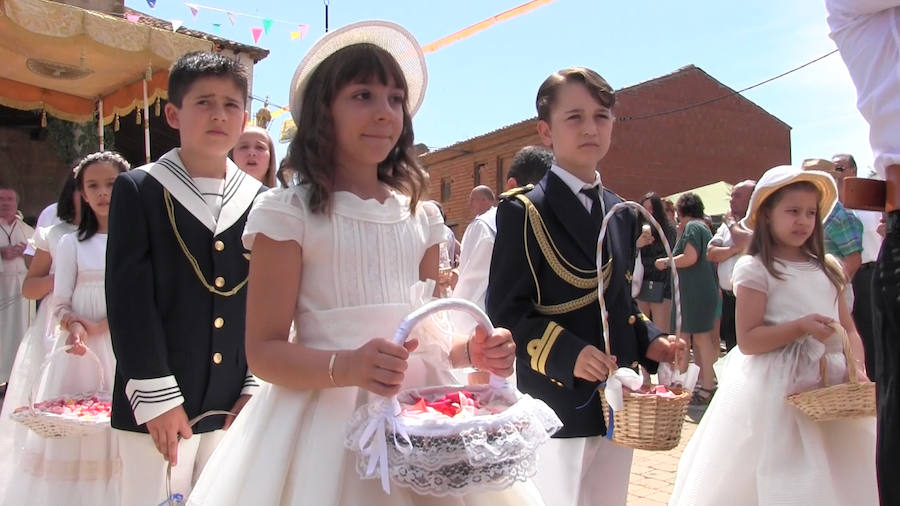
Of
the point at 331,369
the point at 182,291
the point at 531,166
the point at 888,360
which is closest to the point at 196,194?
the point at 182,291

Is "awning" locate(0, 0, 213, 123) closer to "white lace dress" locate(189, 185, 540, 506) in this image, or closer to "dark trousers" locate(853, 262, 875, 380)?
"white lace dress" locate(189, 185, 540, 506)

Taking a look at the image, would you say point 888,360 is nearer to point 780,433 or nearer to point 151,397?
point 780,433

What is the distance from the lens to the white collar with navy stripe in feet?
7.83

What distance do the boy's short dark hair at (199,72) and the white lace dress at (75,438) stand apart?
1.31 m

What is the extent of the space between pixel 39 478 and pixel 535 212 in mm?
2658

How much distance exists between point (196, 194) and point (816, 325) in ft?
9.14

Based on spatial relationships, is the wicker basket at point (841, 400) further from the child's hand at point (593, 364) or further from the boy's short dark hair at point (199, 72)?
the boy's short dark hair at point (199, 72)

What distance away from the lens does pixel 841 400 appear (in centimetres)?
298

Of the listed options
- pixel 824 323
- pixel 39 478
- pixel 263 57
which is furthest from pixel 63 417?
pixel 263 57

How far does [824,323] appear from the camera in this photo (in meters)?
3.26

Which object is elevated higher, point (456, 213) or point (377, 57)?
point (456, 213)

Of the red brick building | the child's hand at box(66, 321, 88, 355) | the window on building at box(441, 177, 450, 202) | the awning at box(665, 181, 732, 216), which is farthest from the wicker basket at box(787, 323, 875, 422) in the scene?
the window on building at box(441, 177, 450, 202)

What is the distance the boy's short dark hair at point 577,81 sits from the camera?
2727 mm

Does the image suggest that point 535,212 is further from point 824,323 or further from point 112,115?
point 112,115
